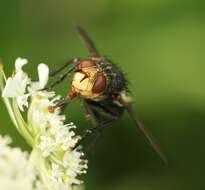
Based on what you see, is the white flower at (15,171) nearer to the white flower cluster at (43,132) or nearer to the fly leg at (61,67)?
the white flower cluster at (43,132)

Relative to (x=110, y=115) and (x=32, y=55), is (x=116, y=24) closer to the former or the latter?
(x=32, y=55)

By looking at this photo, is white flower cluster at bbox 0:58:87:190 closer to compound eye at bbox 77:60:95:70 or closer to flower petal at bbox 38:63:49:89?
flower petal at bbox 38:63:49:89

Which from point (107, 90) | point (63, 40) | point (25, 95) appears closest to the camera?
point (25, 95)

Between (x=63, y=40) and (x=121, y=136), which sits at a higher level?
(x=63, y=40)

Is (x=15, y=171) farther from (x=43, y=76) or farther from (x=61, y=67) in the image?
(x=61, y=67)

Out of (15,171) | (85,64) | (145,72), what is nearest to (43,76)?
(85,64)

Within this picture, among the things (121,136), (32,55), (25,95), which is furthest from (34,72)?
(25,95)
